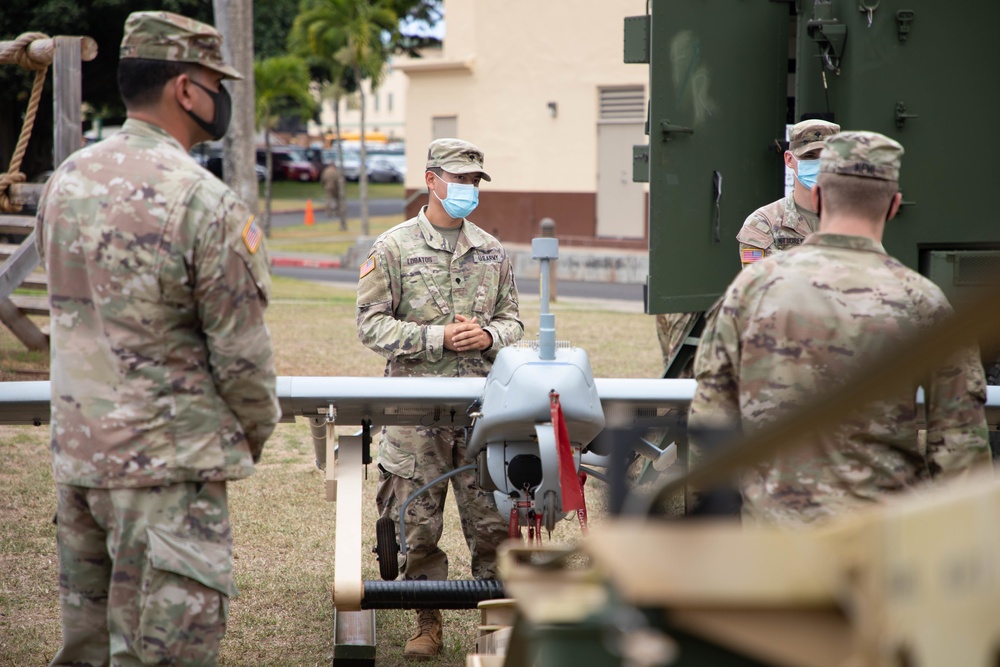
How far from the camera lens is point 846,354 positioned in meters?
2.60

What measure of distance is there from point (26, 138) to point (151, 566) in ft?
21.2

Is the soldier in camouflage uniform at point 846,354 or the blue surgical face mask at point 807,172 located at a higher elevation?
the blue surgical face mask at point 807,172

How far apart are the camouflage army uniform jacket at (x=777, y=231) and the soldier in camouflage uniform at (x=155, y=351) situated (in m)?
3.00

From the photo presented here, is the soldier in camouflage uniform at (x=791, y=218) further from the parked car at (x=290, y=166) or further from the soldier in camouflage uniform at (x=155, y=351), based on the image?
the parked car at (x=290, y=166)

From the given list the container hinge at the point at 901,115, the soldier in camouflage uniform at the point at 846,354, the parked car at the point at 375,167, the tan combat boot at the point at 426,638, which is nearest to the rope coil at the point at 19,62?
the tan combat boot at the point at 426,638

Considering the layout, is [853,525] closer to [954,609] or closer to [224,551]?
[954,609]

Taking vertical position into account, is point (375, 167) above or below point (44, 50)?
above

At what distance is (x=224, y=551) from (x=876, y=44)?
4.78 meters

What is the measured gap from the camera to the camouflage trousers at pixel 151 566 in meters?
2.73

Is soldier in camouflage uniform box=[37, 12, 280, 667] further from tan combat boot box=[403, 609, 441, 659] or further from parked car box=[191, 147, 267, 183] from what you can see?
parked car box=[191, 147, 267, 183]

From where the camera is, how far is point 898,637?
4.21 ft

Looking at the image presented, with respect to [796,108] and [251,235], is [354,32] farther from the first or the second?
[251,235]

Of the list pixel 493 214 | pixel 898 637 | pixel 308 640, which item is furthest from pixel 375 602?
pixel 493 214

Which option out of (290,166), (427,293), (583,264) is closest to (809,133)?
(427,293)
